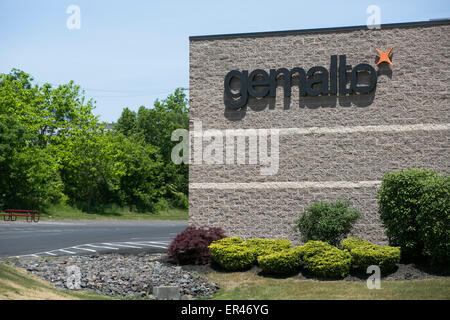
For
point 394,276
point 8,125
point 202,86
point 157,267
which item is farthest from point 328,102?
point 8,125

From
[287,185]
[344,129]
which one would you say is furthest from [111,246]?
[344,129]

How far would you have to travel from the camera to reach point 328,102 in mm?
18453

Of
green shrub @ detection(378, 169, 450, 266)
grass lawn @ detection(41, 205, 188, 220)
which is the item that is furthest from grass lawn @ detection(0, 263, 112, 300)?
grass lawn @ detection(41, 205, 188, 220)

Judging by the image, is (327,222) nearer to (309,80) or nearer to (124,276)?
(309,80)

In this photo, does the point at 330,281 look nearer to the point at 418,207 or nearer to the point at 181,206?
the point at 418,207

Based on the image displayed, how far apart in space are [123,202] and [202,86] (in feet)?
114

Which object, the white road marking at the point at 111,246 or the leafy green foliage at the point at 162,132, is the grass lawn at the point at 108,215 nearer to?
the leafy green foliage at the point at 162,132

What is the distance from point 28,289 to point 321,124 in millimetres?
10970

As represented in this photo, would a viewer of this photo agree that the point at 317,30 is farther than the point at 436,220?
Yes

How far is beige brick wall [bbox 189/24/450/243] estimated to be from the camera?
1772 cm

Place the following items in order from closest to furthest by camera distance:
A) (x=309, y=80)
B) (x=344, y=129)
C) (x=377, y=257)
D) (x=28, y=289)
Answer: (x=28, y=289), (x=377, y=257), (x=344, y=129), (x=309, y=80)

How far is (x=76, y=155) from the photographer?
160 feet

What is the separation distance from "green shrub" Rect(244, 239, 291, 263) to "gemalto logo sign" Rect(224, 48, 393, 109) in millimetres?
4981

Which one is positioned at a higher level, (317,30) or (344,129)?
(317,30)
